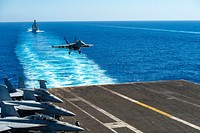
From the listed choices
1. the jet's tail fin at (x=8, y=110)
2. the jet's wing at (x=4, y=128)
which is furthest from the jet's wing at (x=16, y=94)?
the jet's wing at (x=4, y=128)

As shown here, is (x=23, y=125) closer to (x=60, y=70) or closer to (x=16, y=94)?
(x=16, y=94)

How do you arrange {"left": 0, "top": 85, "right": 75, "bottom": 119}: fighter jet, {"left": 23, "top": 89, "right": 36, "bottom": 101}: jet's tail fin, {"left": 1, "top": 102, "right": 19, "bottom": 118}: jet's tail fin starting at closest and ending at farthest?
{"left": 1, "top": 102, "right": 19, "bottom": 118}: jet's tail fin
{"left": 0, "top": 85, "right": 75, "bottom": 119}: fighter jet
{"left": 23, "top": 89, "right": 36, "bottom": 101}: jet's tail fin

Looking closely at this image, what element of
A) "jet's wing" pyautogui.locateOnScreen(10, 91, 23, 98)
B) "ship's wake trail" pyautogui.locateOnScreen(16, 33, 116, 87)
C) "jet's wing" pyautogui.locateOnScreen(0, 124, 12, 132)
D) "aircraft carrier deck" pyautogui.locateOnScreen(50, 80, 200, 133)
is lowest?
"ship's wake trail" pyautogui.locateOnScreen(16, 33, 116, 87)

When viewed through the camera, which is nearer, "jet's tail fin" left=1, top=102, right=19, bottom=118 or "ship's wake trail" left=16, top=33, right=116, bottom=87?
"jet's tail fin" left=1, top=102, right=19, bottom=118

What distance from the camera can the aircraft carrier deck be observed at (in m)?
36.5

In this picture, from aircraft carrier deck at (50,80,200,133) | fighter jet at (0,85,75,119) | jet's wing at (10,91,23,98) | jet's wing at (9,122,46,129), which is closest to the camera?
jet's wing at (9,122,46,129)

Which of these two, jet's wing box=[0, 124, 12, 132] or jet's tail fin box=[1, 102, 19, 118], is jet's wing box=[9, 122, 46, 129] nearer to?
jet's wing box=[0, 124, 12, 132]

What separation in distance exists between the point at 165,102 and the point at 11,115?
2510 cm

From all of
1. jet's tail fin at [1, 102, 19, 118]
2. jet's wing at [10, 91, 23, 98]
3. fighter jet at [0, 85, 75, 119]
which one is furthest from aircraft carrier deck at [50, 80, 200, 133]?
jet's tail fin at [1, 102, 19, 118]

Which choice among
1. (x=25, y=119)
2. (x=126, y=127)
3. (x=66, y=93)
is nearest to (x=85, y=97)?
(x=66, y=93)

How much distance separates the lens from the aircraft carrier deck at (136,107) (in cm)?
3651

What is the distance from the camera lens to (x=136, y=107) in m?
44.9

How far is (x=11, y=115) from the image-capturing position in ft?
110

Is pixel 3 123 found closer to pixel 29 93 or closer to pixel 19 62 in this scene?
pixel 29 93
